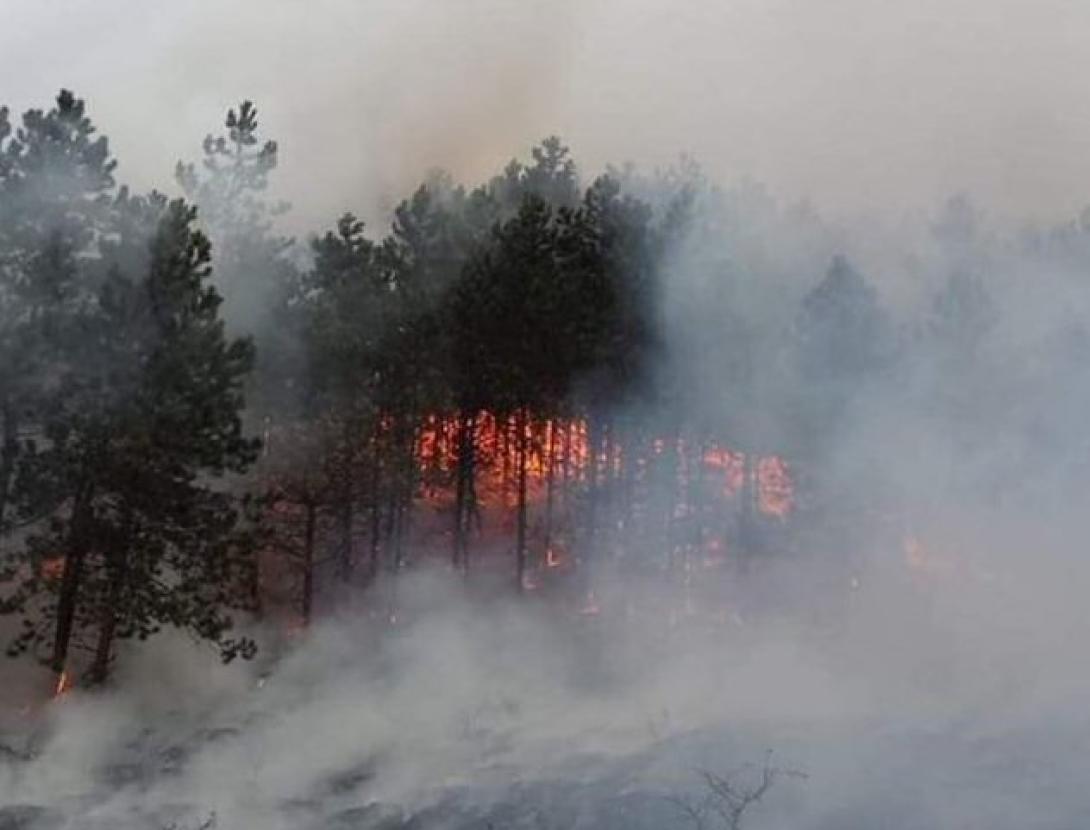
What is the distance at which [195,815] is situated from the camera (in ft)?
58.0

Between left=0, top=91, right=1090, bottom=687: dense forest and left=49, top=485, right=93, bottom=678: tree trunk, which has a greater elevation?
left=0, top=91, right=1090, bottom=687: dense forest

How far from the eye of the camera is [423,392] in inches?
1447

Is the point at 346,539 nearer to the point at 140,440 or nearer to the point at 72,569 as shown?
the point at 72,569

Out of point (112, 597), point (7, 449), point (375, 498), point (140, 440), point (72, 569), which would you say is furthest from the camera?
point (375, 498)

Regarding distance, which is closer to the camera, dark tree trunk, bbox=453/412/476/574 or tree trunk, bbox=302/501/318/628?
tree trunk, bbox=302/501/318/628

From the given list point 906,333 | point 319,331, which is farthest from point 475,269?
point 906,333

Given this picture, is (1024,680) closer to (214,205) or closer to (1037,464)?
(1037,464)

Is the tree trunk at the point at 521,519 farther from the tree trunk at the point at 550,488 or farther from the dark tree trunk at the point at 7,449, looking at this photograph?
the dark tree trunk at the point at 7,449

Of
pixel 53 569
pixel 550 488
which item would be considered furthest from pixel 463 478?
pixel 53 569

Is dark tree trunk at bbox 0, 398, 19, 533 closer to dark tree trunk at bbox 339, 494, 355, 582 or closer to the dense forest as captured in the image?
the dense forest

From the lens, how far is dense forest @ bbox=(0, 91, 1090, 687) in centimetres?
2452

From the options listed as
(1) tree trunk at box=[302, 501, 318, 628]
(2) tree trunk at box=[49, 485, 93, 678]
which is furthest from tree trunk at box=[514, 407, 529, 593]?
(2) tree trunk at box=[49, 485, 93, 678]

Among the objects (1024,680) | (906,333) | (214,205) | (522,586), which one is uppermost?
(214,205)

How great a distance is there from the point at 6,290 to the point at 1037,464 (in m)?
20.6
